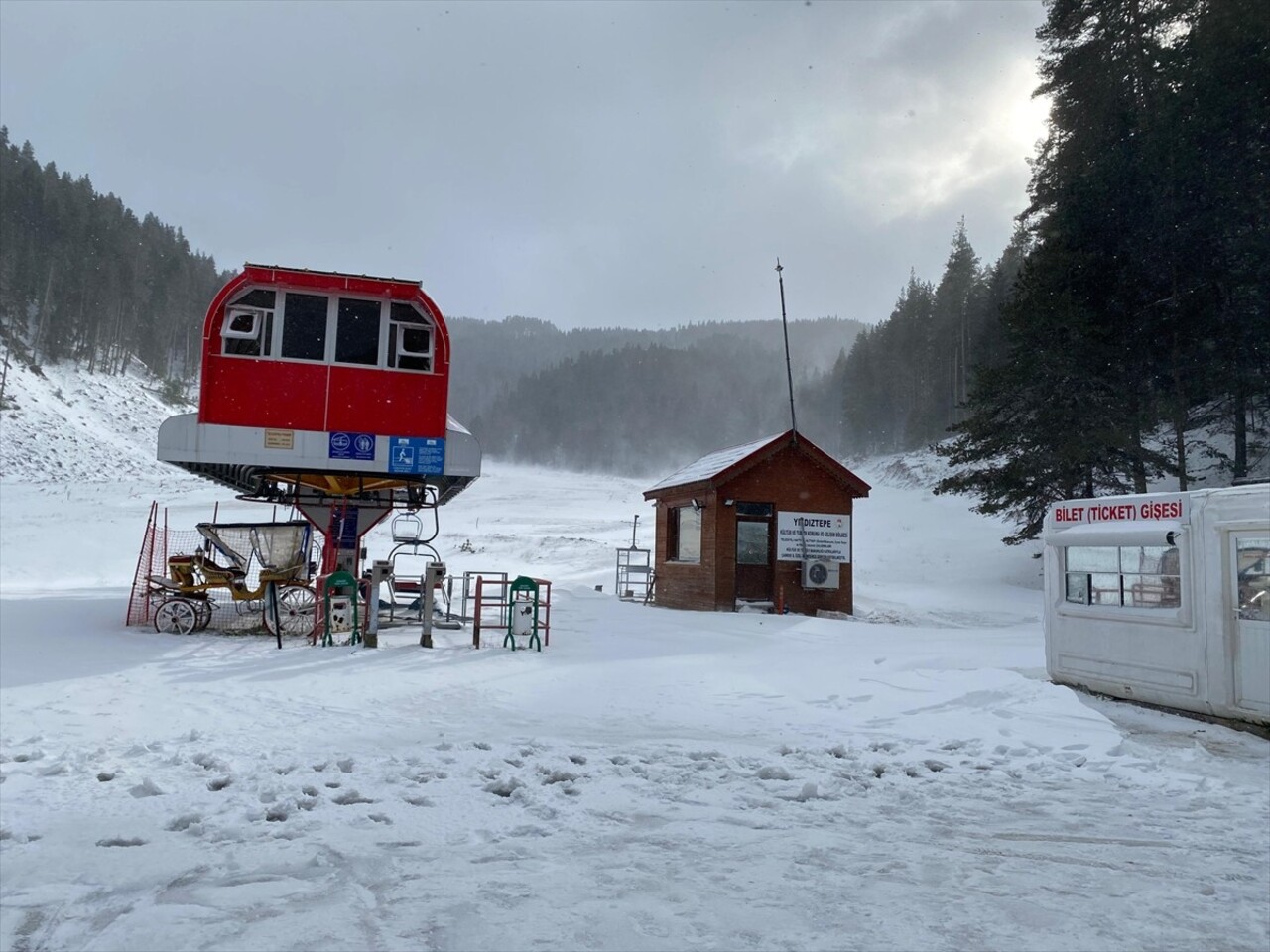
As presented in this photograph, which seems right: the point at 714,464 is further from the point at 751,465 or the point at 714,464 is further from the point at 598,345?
the point at 598,345

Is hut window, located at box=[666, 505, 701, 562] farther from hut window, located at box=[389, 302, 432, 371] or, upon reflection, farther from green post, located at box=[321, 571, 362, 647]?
green post, located at box=[321, 571, 362, 647]

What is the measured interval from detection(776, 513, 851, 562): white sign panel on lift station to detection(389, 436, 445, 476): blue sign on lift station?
9.25 meters

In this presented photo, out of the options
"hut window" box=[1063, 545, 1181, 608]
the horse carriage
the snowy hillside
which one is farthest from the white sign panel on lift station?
the snowy hillside

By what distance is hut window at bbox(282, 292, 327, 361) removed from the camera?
12.8m

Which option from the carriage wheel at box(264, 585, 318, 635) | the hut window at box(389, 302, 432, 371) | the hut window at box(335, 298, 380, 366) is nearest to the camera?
the carriage wheel at box(264, 585, 318, 635)

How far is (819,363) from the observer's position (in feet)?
566

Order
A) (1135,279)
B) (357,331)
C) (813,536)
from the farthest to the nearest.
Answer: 1. (1135,279)
2. (813,536)
3. (357,331)

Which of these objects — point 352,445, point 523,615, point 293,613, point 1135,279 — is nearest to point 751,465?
point 523,615

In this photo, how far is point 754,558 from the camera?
1945cm

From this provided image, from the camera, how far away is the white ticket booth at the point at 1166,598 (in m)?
7.68

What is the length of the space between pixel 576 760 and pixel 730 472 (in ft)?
43.3

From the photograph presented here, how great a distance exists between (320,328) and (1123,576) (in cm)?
1177

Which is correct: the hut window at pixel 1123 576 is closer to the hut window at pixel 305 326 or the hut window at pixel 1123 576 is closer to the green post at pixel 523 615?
the green post at pixel 523 615

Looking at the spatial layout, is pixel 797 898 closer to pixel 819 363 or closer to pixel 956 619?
pixel 956 619
